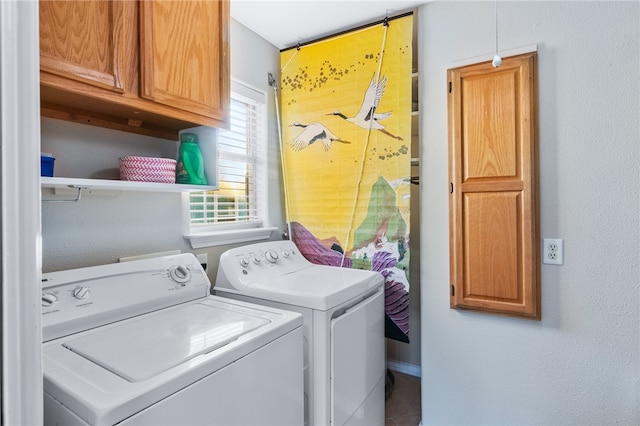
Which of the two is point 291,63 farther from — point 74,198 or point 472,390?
point 472,390

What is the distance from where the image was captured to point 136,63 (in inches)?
48.3

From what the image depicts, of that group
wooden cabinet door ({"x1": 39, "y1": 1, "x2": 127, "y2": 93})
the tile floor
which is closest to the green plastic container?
wooden cabinet door ({"x1": 39, "y1": 1, "x2": 127, "y2": 93})

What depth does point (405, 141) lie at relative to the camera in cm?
198

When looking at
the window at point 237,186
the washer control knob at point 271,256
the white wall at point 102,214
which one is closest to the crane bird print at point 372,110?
the window at point 237,186

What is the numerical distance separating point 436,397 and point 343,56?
7.05ft

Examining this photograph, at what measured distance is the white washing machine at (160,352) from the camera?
79cm

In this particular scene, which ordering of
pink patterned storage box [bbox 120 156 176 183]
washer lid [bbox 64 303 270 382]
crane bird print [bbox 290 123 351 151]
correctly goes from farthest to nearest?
crane bird print [bbox 290 123 351 151], pink patterned storage box [bbox 120 156 176 183], washer lid [bbox 64 303 270 382]

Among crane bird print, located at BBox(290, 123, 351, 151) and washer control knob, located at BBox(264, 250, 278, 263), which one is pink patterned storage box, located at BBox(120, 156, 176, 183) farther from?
crane bird print, located at BBox(290, 123, 351, 151)

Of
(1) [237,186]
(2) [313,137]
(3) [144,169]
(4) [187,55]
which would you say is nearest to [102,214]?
(3) [144,169]

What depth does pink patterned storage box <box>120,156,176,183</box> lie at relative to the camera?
1381 mm

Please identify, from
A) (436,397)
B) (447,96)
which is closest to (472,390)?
(436,397)

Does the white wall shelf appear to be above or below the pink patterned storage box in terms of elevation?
below

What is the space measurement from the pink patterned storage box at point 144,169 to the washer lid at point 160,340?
0.56m

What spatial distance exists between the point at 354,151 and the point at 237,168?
30.8 inches
